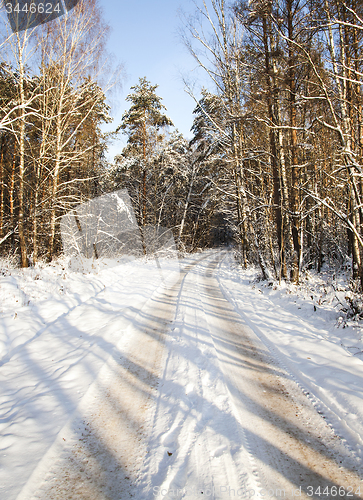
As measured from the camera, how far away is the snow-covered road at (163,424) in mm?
1848

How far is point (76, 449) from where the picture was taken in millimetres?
2197

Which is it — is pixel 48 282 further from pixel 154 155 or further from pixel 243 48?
pixel 154 155

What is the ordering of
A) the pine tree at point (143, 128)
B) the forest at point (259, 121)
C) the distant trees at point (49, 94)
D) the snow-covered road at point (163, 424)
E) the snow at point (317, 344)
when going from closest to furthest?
1. the snow-covered road at point (163, 424)
2. the snow at point (317, 344)
3. the forest at point (259, 121)
4. the distant trees at point (49, 94)
5. the pine tree at point (143, 128)

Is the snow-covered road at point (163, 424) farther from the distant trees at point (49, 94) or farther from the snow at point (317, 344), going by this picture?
the distant trees at point (49, 94)

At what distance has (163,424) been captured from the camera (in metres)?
2.44

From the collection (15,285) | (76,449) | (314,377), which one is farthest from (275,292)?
(15,285)

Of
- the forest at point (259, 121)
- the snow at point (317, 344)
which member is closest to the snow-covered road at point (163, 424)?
the snow at point (317, 344)

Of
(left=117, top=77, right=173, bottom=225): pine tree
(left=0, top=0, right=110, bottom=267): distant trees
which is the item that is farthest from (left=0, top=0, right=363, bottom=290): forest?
(left=117, top=77, right=173, bottom=225): pine tree

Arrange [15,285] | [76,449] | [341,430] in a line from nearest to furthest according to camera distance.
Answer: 1. [76,449]
2. [341,430]
3. [15,285]

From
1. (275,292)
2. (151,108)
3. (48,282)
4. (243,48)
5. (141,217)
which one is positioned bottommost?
(275,292)

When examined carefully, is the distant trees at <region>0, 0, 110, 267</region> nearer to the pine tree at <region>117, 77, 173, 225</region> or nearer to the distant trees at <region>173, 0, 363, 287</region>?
the distant trees at <region>173, 0, 363, 287</region>

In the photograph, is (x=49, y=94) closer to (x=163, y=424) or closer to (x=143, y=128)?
(x=143, y=128)

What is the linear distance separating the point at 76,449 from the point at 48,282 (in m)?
6.20

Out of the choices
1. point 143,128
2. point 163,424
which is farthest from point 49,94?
point 163,424
